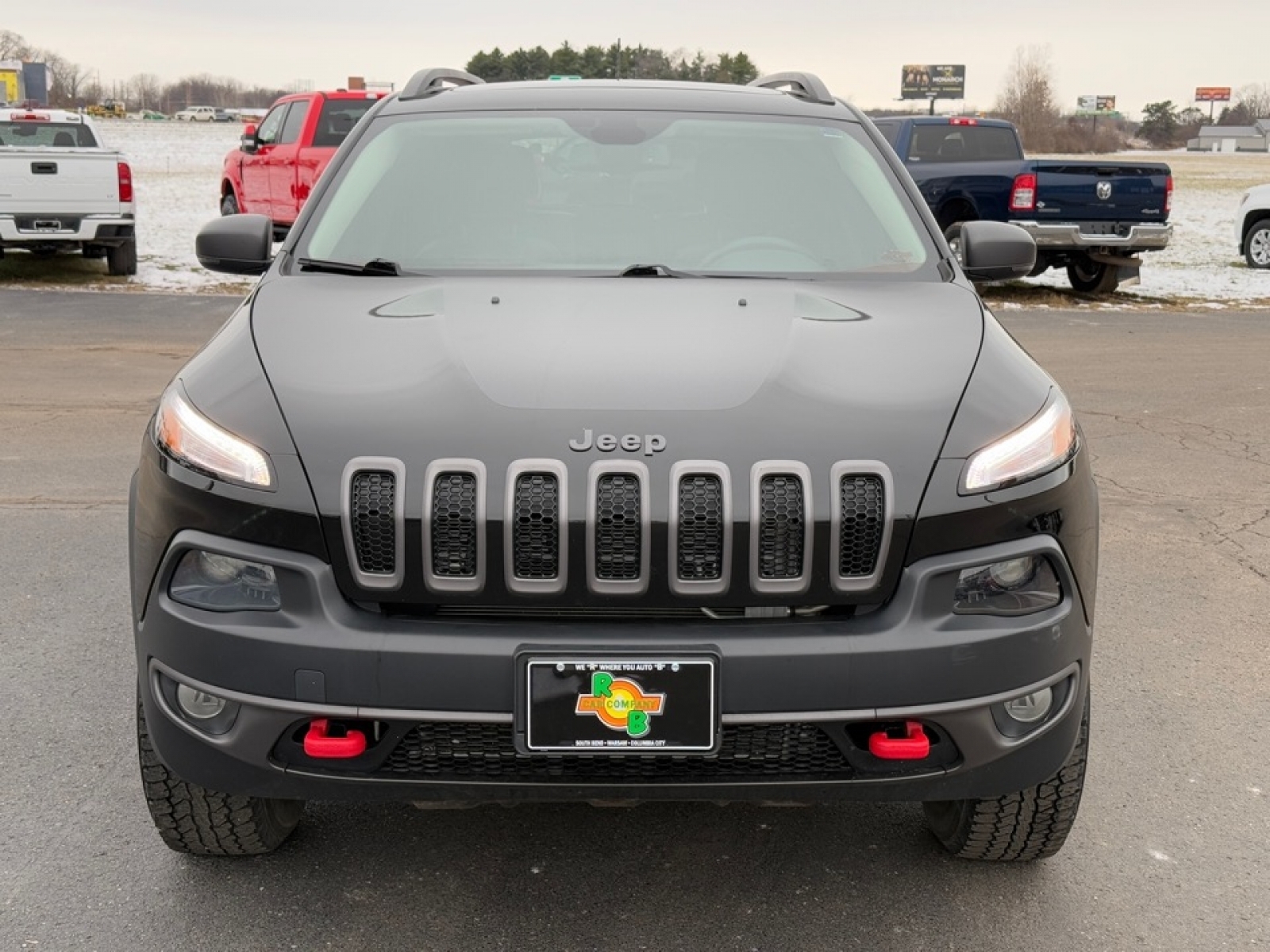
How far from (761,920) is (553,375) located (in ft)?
3.91

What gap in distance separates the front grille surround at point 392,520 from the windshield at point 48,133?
15.2 meters

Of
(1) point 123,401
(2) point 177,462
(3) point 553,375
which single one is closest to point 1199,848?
(3) point 553,375

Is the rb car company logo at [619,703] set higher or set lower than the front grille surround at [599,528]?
lower

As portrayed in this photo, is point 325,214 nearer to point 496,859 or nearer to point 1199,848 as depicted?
point 496,859

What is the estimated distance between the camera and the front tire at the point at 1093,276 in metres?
16.0

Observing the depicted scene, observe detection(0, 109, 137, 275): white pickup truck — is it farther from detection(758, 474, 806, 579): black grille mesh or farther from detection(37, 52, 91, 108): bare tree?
detection(37, 52, 91, 108): bare tree

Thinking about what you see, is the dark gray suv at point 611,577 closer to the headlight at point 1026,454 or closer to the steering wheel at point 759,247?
the headlight at point 1026,454

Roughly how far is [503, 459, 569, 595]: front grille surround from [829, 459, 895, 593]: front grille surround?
47 centimetres

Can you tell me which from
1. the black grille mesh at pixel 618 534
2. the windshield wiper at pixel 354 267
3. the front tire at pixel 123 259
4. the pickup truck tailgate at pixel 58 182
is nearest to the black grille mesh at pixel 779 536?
the black grille mesh at pixel 618 534

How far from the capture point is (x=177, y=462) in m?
2.71

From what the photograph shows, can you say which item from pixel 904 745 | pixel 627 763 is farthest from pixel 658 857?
pixel 904 745

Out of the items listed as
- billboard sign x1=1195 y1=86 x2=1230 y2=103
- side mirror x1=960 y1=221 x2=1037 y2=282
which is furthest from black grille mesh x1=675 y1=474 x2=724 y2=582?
billboard sign x1=1195 y1=86 x2=1230 y2=103

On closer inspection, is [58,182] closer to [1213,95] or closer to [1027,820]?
[1027,820]

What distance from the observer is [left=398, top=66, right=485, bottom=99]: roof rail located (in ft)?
14.8
